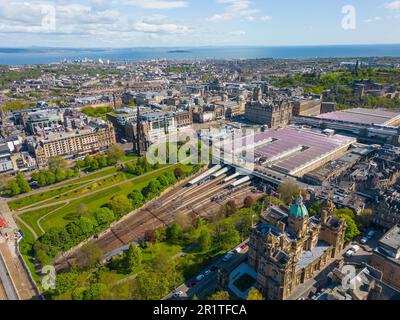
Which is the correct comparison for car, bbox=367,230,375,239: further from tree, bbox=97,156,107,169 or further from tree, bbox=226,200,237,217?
tree, bbox=97,156,107,169

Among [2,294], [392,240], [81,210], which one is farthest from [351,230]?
[2,294]

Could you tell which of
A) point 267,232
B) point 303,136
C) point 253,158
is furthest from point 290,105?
point 267,232

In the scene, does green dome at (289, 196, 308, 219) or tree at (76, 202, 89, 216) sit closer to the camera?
green dome at (289, 196, 308, 219)

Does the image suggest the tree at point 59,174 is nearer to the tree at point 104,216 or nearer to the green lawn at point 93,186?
the green lawn at point 93,186

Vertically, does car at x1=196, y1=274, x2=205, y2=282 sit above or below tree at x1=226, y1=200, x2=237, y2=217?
below

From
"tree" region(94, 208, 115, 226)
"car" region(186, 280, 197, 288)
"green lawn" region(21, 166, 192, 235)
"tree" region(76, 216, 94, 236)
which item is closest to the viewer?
"car" region(186, 280, 197, 288)

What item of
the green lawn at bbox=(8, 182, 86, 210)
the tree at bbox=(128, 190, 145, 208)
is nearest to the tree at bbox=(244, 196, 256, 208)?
the tree at bbox=(128, 190, 145, 208)
